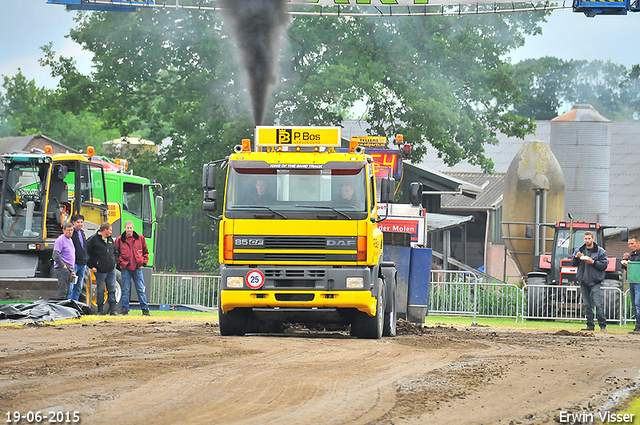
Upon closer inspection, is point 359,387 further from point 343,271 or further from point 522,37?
point 522,37

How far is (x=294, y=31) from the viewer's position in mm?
29438

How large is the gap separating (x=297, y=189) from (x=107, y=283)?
25.5ft

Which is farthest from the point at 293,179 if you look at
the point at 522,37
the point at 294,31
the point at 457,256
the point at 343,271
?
the point at 457,256

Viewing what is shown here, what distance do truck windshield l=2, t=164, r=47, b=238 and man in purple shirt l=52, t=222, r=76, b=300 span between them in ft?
5.22

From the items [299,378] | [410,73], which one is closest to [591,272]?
[299,378]

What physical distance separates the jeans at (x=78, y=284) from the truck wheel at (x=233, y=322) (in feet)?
17.5

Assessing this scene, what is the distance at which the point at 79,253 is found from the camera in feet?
58.5

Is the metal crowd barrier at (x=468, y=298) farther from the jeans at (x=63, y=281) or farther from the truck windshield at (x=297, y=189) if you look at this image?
the truck windshield at (x=297, y=189)

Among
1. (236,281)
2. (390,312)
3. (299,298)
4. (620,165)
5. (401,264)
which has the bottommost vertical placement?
(390,312)

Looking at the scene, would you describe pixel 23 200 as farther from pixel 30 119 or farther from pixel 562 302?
pixel 30 119

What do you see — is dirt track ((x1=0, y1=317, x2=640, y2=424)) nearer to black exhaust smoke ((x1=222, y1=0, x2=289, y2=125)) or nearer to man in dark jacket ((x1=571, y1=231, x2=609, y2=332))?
man in dark jacket ((x1=571, y1=231, x2=609, y2=332))

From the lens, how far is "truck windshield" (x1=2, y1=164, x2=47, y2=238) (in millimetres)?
18750

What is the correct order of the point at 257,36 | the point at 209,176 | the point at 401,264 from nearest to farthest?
the point at 209,176 → the point at 401,264 → the point at 257,36

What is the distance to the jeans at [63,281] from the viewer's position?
17250 mm
